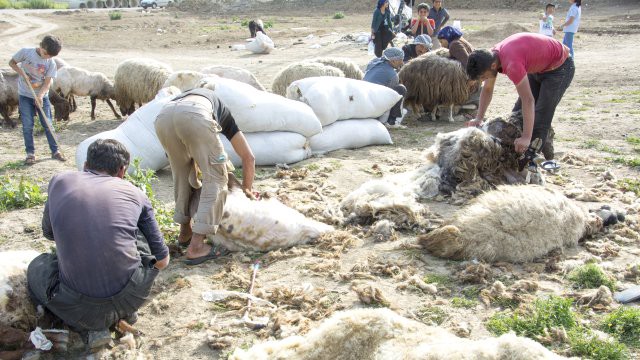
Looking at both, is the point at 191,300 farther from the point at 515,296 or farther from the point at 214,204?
the point at 515,296

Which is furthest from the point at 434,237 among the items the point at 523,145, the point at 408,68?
the point at 408,68

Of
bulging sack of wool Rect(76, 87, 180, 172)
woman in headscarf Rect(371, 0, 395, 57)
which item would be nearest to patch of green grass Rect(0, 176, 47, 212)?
bulging sack of wool Rect(76, 87, 180, 172)

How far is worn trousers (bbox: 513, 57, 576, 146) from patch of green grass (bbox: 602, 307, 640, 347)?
2541 mm

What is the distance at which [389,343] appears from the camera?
227 centimetres

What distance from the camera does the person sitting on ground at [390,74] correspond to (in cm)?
836

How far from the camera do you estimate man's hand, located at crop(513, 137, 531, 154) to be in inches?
203

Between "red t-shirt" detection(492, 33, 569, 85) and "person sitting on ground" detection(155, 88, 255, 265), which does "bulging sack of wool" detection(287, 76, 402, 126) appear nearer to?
"red t-shirt" detection(492, 33, 569, 85)

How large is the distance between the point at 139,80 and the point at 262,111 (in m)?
3.54

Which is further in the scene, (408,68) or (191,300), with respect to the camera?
(408,68)

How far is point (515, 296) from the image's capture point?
363 cm

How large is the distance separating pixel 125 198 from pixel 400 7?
43.0ft

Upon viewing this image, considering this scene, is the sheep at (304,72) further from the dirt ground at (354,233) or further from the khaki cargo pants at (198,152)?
the khaki cargo pants at (198,152)

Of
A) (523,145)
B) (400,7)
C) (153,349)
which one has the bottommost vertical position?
(153,349)

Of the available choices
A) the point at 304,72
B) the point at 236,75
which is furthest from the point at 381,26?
the point at 236,75
